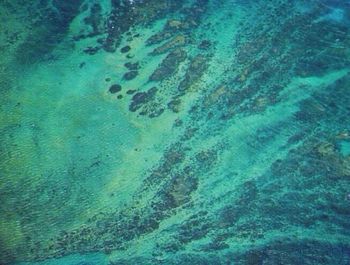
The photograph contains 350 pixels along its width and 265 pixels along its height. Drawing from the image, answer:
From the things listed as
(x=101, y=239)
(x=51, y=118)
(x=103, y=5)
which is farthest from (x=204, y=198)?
(x=103, y=5)

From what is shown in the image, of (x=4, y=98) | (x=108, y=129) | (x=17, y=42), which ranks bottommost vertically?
(x=108, y=129)

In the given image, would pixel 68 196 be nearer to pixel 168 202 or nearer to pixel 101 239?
pixel 101 239

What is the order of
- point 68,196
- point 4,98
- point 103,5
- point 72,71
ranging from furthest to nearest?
1. point 103,5
2. point 72,71
3. point 4,98
4. point 68,196

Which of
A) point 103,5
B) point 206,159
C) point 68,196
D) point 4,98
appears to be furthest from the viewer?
point 103,5

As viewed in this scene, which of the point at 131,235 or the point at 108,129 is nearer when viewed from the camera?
the point at 131,235

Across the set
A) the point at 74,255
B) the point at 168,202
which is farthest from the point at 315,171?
the point at 74,255

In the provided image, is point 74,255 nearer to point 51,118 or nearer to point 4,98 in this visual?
point 51,118

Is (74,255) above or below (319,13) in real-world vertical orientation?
below
